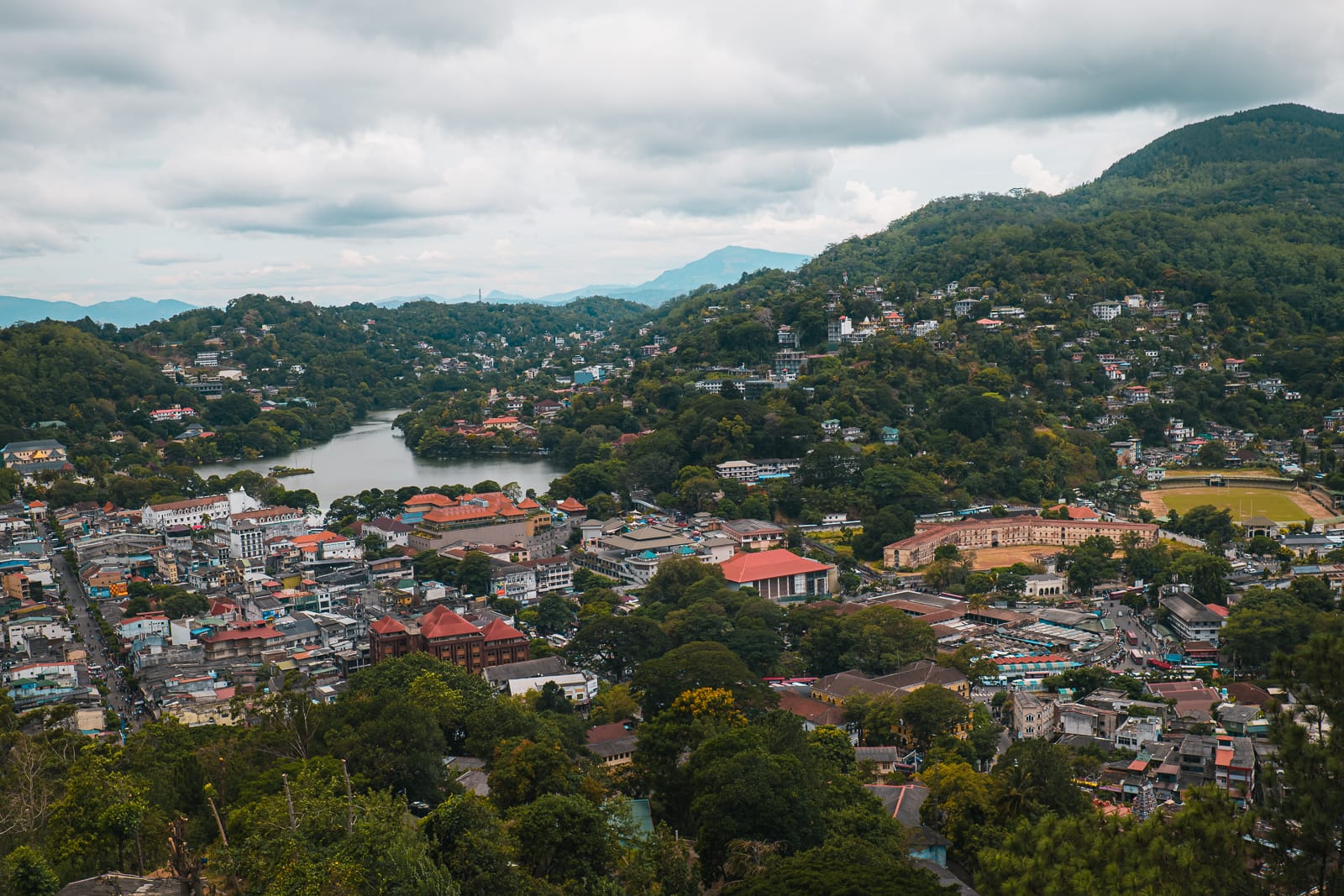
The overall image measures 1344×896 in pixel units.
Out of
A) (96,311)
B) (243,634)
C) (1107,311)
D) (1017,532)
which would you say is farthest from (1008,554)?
(96,311)

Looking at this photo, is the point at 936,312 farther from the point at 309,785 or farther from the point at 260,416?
the point at 309,785

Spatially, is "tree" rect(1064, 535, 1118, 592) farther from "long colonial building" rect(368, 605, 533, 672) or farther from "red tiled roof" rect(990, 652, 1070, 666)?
"long colonial building" rect(368, 605, 533, 672)

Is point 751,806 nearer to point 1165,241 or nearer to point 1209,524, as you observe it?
point 1209,524

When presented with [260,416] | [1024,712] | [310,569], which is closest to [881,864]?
[1024,712]

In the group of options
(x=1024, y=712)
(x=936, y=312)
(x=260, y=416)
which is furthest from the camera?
(x=260, y=416)

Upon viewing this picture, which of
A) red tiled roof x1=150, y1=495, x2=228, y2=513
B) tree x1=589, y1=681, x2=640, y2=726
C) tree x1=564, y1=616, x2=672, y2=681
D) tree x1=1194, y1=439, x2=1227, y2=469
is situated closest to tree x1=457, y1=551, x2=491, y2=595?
tree x1=564, y1=616, x2=672, y2=681
